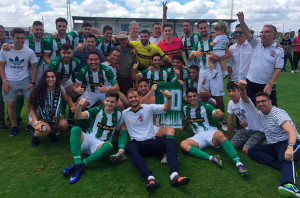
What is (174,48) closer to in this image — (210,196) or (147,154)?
(147,154)

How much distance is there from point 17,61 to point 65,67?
0.92 meters

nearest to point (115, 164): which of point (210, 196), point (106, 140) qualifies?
point (106, 140)

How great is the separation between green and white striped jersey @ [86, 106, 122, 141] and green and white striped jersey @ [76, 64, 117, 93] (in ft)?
3.48

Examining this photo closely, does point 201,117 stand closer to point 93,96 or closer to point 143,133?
point 143,133

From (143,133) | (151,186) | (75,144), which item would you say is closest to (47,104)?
(75,144)

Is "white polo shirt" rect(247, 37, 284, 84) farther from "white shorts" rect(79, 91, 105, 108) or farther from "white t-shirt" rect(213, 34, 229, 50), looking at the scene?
"white shorts" rect(79, 91, 105, 108)

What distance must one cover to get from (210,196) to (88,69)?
330cm

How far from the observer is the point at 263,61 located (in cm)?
425

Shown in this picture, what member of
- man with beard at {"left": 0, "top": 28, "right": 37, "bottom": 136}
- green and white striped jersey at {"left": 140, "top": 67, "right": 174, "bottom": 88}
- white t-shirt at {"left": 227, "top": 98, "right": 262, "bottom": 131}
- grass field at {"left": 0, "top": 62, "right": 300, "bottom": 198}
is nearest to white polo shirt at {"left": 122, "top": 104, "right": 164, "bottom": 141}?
grass field at {"left": 0, "top": 62, "right": 300, "bottom": 198}

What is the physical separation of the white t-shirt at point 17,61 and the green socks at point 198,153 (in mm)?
3673

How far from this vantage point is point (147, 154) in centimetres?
369

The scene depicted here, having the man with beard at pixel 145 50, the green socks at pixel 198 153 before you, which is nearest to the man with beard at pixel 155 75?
the man with beard at pixel 145 50

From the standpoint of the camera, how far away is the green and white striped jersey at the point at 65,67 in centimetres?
455

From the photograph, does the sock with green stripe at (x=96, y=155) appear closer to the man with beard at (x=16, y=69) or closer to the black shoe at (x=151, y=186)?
the black shoe at (x=151, y=186)
